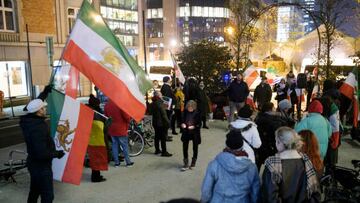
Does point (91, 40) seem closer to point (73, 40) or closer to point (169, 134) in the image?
point (73, 40)

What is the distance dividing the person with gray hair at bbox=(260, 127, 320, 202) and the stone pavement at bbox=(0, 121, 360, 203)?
3263 millimetres

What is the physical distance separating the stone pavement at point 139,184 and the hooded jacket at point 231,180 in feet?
10.4

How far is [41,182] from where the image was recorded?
520 centimetres

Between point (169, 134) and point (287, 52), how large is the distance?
3406cm

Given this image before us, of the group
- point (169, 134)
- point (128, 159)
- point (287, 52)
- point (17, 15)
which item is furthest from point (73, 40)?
point (287, 52)

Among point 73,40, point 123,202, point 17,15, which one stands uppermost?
point 17,15

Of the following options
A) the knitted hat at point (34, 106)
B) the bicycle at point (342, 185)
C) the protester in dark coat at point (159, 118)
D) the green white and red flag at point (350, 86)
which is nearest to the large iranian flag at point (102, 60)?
the knitted hat at point (34, 106)

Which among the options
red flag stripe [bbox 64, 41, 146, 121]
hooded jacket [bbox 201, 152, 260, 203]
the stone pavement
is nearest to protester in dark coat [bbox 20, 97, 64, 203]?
red flag stripe [bbox 64, 41, 146, 121]

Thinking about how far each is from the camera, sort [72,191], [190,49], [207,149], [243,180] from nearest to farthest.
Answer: [243,180] → [72,191] → [207,149] → [190,49]

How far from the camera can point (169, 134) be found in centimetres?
1203

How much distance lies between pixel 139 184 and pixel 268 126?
295cm

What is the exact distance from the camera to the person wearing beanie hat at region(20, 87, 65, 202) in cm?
499

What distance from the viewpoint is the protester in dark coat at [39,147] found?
4.99 m

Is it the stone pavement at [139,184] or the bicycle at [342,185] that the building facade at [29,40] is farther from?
the bicycle at [342,185]
